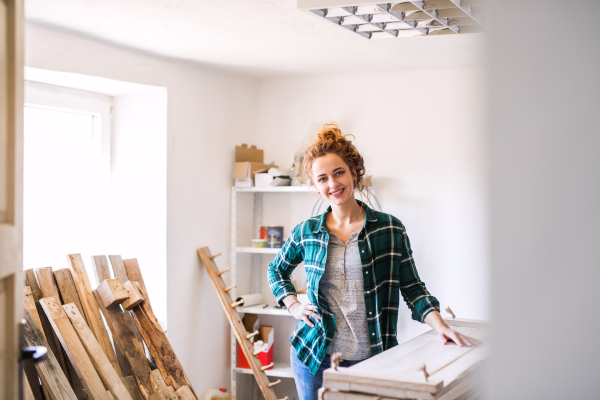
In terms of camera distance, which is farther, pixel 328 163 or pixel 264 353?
pixel 264 353

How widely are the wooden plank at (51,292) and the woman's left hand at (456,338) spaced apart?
1.70 metres

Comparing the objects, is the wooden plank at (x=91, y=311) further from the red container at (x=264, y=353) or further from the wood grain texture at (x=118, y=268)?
the red container at (x=264, y=353)

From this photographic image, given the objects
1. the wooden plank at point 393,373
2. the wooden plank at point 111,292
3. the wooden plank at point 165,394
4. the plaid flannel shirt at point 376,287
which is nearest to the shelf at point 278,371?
the wooden plank at point 165,394

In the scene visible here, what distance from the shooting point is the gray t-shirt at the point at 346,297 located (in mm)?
2010

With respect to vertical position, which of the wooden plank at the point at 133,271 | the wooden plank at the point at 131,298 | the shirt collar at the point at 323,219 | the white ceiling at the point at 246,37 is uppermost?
the white ceiling at the point at 246,37

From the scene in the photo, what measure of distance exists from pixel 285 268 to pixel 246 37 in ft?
3.88

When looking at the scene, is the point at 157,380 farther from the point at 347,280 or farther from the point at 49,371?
the point at 347,280

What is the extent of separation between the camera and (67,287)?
8.82 feet

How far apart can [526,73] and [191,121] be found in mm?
2891

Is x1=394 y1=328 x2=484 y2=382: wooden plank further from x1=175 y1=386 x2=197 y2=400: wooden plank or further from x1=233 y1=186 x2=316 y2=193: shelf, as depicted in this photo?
x1=233 y1=186 x2=316 y2=193: shelf

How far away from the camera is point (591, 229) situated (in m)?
0.66

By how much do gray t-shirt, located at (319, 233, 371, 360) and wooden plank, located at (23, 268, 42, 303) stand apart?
4.46 ft

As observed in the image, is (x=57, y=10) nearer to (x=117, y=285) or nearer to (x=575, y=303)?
(x=117, y=285)

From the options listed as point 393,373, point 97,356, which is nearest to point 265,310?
point 97,356
